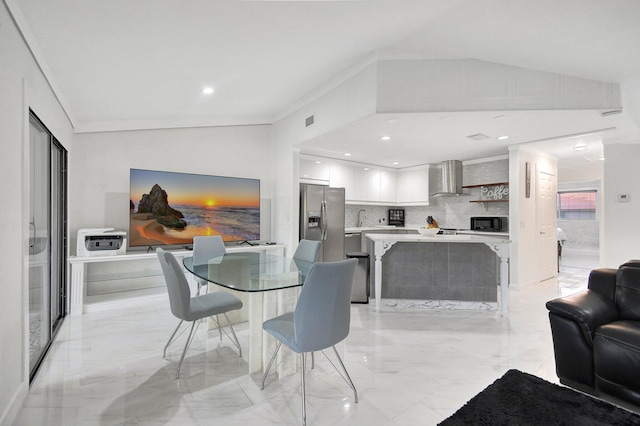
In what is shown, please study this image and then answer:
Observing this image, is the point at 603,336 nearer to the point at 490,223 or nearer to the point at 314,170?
the point at 490,223

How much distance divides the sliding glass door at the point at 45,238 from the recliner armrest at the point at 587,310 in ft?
12.3

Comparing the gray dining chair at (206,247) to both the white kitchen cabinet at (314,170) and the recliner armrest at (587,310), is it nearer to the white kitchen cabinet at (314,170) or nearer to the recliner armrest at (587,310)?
the white kitchen cabinet at (314,170)

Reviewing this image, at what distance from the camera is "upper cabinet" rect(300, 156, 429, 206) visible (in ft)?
19.2

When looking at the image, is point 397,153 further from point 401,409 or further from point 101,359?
point 101,359

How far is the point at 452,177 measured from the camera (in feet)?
19.9

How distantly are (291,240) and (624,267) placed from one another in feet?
12.4

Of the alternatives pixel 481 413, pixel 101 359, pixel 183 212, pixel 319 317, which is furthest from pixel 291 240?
pixel 481 413

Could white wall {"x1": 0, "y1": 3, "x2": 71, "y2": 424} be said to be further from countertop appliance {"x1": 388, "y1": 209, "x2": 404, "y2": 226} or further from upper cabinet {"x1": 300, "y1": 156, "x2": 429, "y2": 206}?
countertop appliance {"x1": 388, "y1": 209, "x2": 404, "y2": 226}

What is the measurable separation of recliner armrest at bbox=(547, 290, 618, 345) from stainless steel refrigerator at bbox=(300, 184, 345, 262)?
3.61 m

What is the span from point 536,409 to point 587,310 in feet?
2.81

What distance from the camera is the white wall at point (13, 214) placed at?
5.56ft

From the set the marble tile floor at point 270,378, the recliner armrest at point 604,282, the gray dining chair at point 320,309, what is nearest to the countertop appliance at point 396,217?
the marble tile floor at point 270,378

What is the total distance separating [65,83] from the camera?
2939 mm

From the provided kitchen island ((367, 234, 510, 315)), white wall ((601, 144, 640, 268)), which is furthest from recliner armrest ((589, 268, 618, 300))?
white wall ((601, 144, 640, 268))
